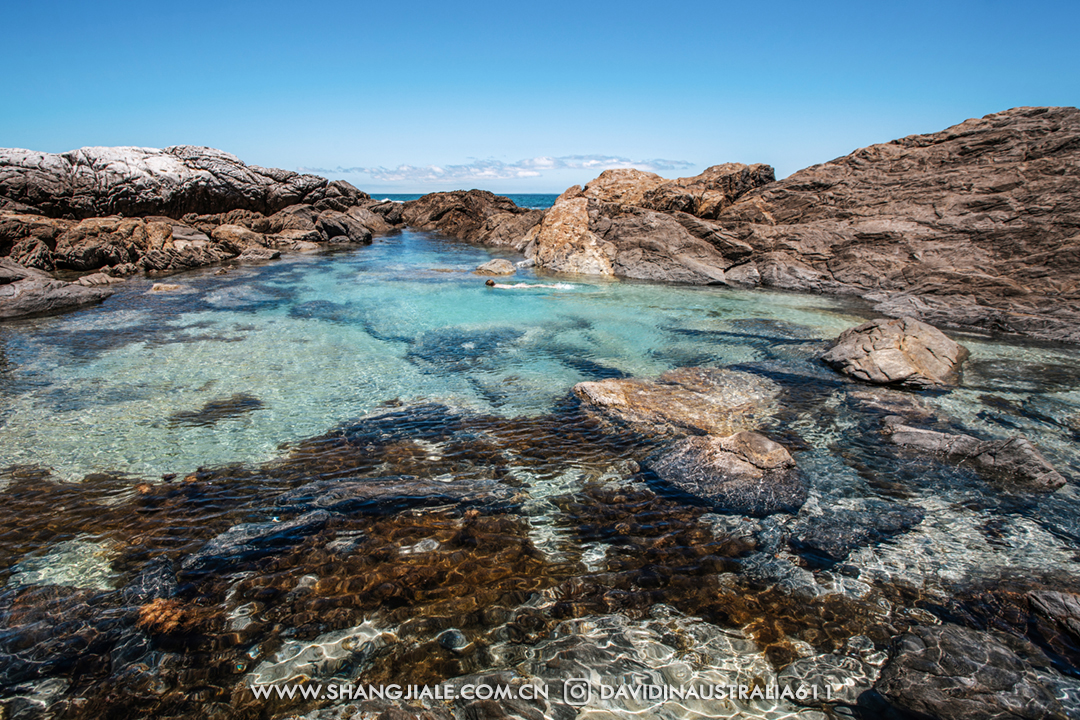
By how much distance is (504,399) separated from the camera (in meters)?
9.36

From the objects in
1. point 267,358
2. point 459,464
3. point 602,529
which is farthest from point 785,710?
point 267,358

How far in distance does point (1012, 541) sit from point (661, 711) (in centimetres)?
468

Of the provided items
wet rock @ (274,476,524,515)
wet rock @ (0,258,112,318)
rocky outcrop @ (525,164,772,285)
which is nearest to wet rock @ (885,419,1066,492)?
wet rock @ (274,476,524,515)

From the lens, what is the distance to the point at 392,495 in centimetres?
617

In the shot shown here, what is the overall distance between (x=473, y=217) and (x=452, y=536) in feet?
142

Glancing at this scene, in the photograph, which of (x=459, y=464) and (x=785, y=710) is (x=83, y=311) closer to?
(x=459, y=464)

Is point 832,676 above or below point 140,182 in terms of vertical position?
below

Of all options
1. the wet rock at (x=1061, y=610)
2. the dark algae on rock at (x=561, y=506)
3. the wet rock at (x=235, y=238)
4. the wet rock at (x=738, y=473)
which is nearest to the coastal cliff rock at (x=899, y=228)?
the dark algae on rock at (x=561, y=506)

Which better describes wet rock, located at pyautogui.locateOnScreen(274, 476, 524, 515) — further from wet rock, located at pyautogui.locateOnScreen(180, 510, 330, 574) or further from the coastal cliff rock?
the coastal cliff rock

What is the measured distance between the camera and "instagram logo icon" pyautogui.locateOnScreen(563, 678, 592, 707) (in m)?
3.83

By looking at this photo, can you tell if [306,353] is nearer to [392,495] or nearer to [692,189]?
[392,495]

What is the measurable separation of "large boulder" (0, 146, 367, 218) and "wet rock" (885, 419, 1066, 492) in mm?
36778

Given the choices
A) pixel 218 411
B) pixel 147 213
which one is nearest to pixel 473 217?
pixel 147 213

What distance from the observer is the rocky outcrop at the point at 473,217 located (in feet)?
125
